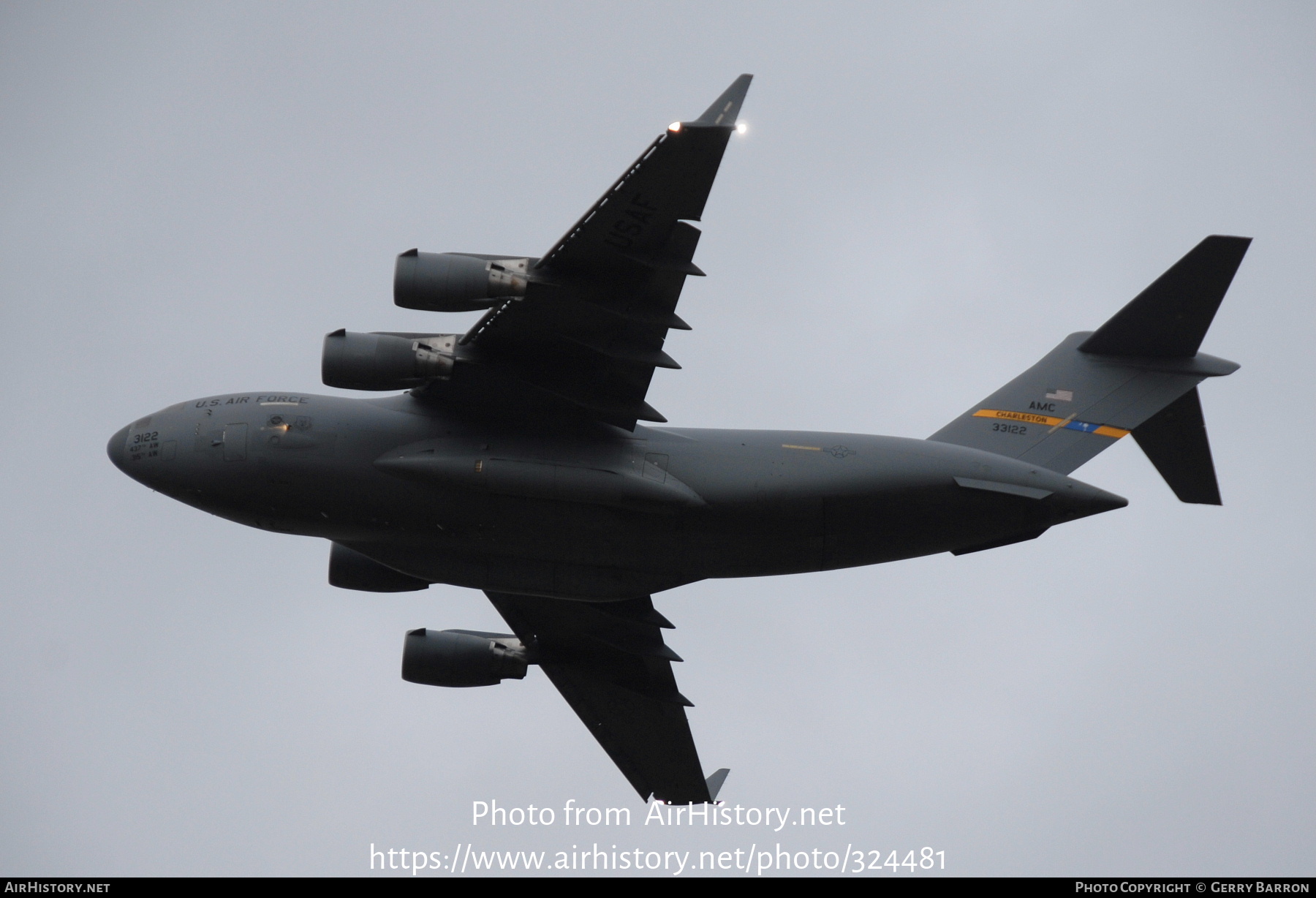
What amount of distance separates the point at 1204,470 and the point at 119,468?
36.1 ft

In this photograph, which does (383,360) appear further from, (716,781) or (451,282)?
(716,781)

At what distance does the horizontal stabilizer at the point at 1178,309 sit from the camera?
46.1 ft

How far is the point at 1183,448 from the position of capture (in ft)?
48.3

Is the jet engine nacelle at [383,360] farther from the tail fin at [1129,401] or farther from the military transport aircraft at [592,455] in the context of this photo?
the tail fin at [1129,401]

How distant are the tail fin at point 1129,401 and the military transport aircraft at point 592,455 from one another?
2cm


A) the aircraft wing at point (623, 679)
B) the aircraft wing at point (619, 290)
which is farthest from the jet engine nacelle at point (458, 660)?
the aircraft wing at point (619, 290)

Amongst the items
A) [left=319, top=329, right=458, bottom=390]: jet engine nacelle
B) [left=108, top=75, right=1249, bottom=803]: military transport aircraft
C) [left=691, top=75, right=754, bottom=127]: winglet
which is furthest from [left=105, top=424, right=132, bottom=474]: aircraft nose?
[left=691, top=75, right=754, bottom=127]: winglet

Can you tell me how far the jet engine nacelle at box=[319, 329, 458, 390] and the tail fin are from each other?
208 inches

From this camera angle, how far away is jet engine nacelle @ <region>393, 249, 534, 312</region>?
12.6 m

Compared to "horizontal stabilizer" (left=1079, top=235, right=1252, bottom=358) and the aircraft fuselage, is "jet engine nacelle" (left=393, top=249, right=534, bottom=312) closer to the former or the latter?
the aircraft fuselage

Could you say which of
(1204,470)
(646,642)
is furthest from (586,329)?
(1204,470)

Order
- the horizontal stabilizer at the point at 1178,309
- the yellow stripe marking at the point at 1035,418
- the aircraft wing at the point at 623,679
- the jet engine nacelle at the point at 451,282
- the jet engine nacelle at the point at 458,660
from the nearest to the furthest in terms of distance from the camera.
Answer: the jet engine nacelle at the point at 451,282 < the horizontal stabilizer at the point at 1178,309 < the yellow stripe marking at the point at 1035,418 < the aircraft wing at the point at 623,679 < the jet engine nacelle at the point at 458,660

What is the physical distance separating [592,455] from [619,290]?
1796mm

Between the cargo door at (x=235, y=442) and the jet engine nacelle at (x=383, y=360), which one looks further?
the cargo door at (x=235, y=442)
